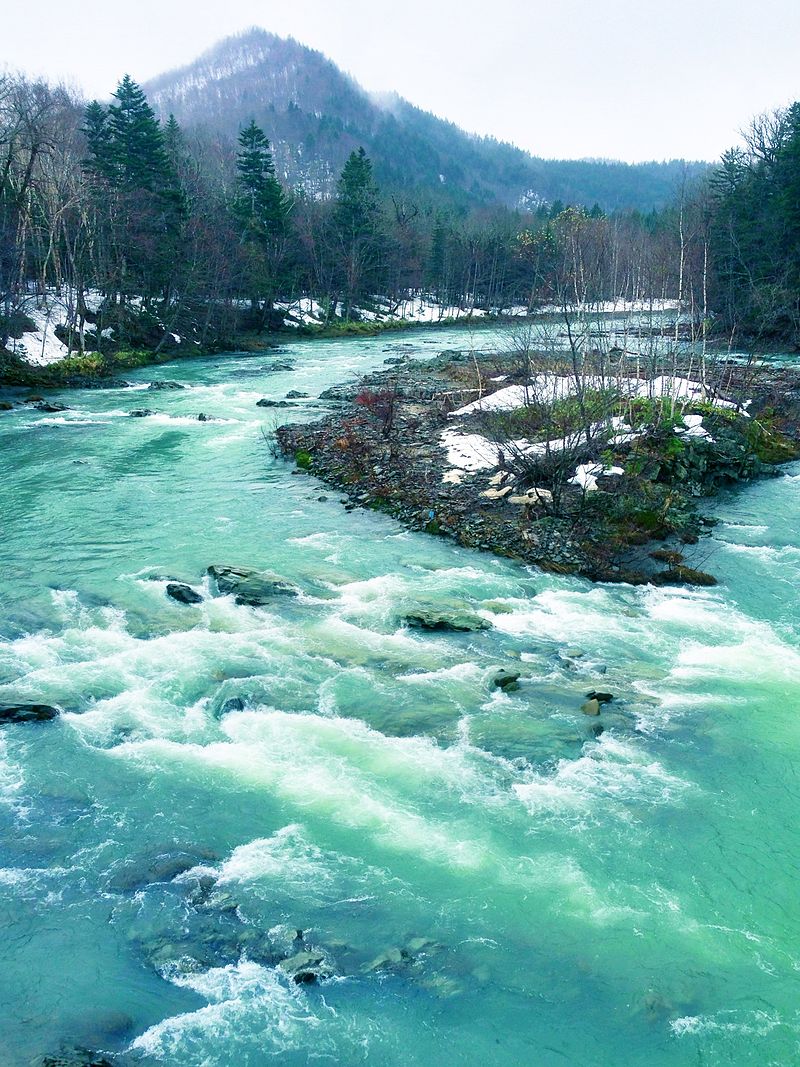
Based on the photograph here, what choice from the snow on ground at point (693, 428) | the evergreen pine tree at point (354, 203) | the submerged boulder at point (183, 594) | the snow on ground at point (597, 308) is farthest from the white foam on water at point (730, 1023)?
the evergreen pine tree at point (354, 203)

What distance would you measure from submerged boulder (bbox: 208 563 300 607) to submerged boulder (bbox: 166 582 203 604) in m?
0.50

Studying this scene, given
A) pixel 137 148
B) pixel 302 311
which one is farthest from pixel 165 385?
pixel 302 311

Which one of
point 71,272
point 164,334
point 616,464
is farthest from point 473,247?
point 616,464

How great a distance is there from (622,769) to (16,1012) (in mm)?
6618

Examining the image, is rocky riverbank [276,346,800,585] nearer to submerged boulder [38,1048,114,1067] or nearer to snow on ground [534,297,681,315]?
snow on ground [534,297,681,315]

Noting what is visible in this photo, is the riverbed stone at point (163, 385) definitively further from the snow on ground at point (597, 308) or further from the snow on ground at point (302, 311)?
the snow on ground at point (302, 311)

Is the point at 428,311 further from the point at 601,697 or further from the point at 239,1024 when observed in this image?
the point at 239,1024

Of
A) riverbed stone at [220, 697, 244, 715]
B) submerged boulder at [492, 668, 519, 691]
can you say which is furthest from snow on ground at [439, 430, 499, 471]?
riverbed stone at [220, 697, 244, 715]

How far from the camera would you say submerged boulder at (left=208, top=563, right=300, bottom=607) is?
13164 millimetres

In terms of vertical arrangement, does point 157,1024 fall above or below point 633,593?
below

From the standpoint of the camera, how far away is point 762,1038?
574cm

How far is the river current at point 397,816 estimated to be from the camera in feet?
19.4

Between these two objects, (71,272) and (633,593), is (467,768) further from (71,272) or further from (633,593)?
(71,272)

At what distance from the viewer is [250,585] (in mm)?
13539
